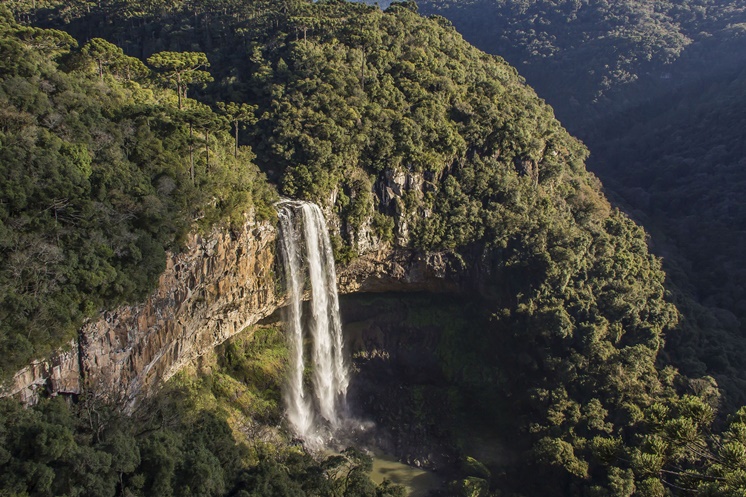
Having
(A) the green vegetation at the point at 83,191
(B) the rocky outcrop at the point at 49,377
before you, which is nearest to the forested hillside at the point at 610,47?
(A) the green vegetation at the point at 83,191

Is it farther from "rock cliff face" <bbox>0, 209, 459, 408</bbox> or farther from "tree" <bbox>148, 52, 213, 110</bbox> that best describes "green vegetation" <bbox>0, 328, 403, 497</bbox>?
"tree" <bbox>148, 52, 213, 110</bbox>

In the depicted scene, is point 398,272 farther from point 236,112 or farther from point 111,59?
point 111,59

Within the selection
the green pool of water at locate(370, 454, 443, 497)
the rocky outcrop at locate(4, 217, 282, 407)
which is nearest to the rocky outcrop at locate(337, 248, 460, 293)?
the rocky outcrop at locate(4, 217, 282, 407)

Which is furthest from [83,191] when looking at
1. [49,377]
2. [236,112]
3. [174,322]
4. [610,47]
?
[610,47]

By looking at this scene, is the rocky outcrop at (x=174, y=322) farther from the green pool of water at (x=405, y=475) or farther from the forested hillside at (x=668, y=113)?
the forested hillside at (x=668, y=113)

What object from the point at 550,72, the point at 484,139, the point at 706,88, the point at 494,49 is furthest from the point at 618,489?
the point at 494,49
